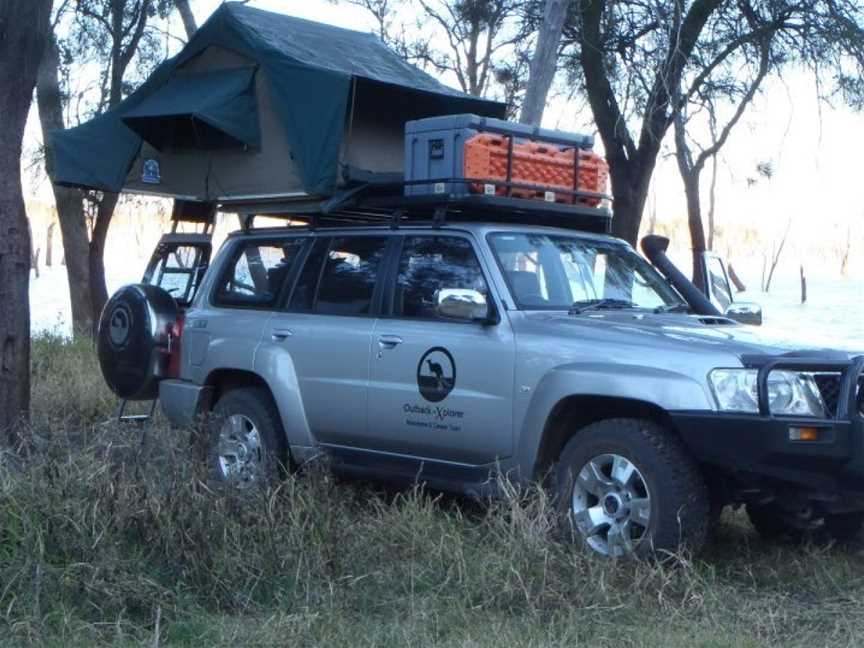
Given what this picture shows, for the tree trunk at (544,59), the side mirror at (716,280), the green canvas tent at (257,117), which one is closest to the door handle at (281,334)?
the green canvas tent at (257,117)

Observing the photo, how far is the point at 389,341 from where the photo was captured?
7.41 m

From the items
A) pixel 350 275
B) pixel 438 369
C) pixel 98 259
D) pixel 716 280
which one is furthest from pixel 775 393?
pixel 98 259

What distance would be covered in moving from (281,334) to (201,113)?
6.25ft

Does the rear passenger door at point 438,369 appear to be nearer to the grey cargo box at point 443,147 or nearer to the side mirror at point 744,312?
the grey cargo box at point 443,147

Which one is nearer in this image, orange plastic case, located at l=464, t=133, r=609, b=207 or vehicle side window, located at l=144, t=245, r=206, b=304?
orange plastic case, located at l=464, t=133, r=609, b=207

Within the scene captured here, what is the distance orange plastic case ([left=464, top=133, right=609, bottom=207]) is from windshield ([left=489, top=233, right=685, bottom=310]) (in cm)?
33

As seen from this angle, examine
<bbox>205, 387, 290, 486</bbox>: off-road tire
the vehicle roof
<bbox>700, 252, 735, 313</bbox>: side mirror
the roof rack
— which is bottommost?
<bbox>205, 387, 290, 486</bbox>: off-road tire

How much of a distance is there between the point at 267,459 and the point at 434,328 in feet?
4.32

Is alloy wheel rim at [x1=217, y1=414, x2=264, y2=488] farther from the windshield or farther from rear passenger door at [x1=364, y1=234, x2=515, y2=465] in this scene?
the windshield

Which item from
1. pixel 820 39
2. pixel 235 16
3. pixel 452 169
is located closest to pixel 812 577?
pixel 452 169

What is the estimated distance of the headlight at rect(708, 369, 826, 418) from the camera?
5.96 meters

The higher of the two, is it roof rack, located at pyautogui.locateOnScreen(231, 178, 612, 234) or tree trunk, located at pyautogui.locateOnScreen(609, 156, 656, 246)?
tree trunk, located at pyautogui.locateOnScreen(609, 156, 656, 246)

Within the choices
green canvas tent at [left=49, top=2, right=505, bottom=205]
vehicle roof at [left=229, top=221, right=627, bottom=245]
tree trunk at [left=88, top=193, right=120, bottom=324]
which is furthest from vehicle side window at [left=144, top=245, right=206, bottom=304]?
tree trunk at [left=88, top=193, right=120, bottom=324]

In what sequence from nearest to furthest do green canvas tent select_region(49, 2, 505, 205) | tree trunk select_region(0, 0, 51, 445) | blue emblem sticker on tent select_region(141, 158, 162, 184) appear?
tree trunk select_region(0, 0, 51, 445) < green canvas tent select_region(49, 2, 505, 205) < blue emblem sticker on tent select_region(141, 158, 162, 184)
